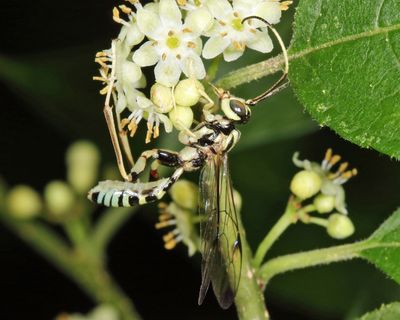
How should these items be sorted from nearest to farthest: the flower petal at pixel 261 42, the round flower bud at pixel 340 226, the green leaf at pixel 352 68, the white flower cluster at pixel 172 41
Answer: the green leaf at pixel 352 68 → the white flower cluster at pixel 172 41 → the flower petal at pixel 261 42 → the round flower bud at pixel 340 226

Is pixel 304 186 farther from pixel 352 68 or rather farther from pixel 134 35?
pixel 134 35

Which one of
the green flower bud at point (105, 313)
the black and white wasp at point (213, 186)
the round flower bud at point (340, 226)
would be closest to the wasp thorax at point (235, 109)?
the black and white wasp at point (213, 186)

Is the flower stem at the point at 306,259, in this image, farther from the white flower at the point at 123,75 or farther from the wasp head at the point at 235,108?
the white flower at the point at 123,75

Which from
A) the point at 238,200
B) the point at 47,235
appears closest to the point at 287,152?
the point at 47,235

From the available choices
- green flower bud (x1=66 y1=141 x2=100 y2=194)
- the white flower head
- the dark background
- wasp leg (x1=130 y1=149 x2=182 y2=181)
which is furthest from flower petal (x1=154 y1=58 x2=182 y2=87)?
green flower bud (x1=66 y1=141 x2=100 y2=194)

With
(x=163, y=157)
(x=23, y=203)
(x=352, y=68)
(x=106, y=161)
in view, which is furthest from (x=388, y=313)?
(x=106, y=161)

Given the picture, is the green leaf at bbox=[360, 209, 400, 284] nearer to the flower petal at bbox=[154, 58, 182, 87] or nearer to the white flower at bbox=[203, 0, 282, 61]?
the white flower at bbox=[203, 0, 282, 61]
